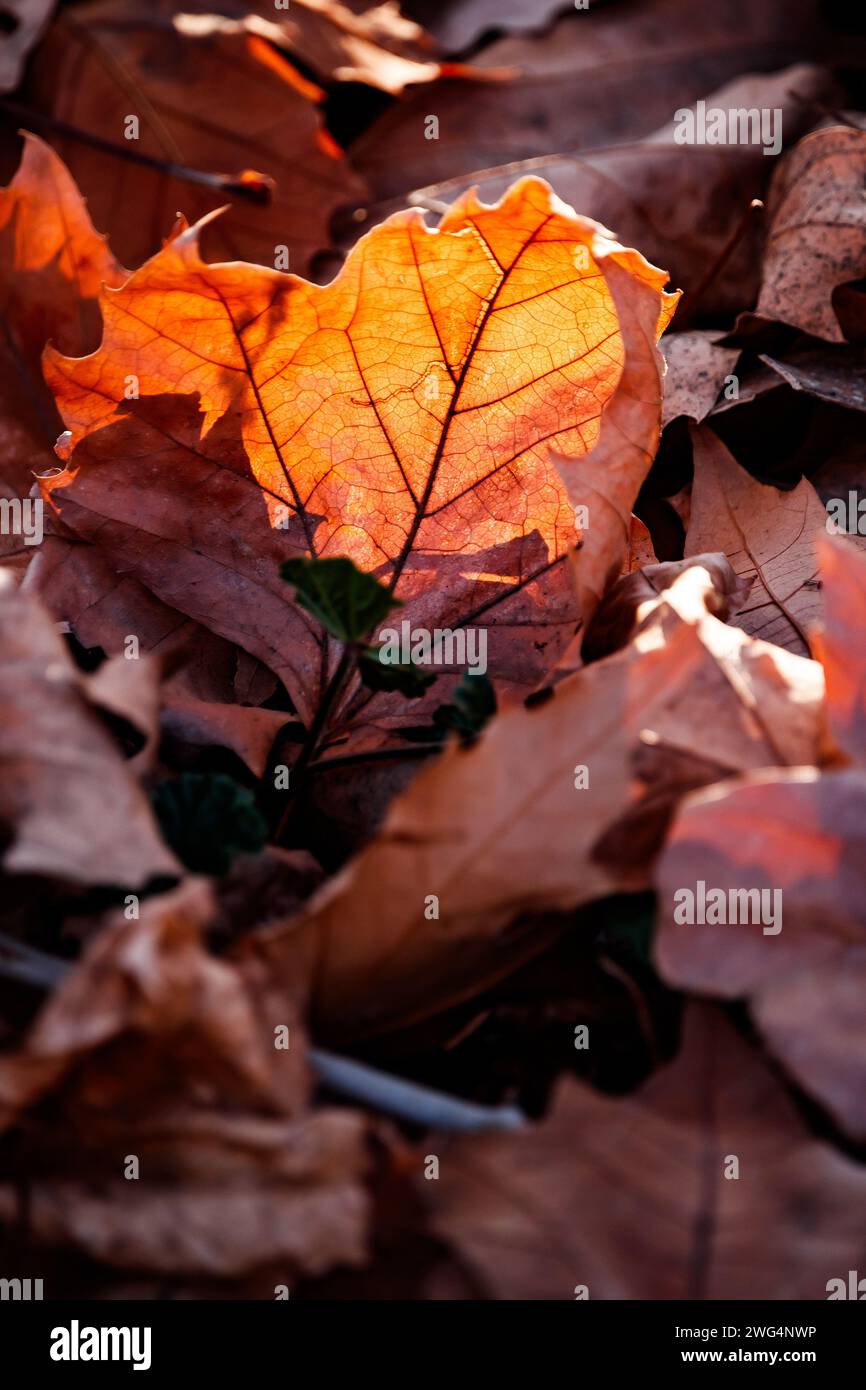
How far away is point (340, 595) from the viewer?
0.98 m

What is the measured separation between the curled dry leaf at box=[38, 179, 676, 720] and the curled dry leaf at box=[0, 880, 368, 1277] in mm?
467

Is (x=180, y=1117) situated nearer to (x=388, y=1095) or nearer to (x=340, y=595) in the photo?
(x=388, y=1095)

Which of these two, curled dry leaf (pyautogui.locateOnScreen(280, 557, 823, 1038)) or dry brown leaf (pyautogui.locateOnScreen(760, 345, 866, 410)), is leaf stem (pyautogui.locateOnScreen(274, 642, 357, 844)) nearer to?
curled dry leaf (pyautogui.locateOnScreen(280, 557, 823, 1038))

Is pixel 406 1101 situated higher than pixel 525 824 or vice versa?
pixel 525 824

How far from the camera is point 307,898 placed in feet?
3.17

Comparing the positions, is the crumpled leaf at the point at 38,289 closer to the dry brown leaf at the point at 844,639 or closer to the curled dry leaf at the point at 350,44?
the curled dry leaf at the point at 350,44

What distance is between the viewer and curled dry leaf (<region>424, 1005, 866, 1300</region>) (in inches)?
28.4

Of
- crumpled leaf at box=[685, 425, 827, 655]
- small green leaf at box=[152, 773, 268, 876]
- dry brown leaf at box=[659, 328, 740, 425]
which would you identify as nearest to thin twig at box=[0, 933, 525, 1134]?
small green leaf at box=[152, 773, 268, 876]

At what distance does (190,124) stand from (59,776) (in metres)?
1.49

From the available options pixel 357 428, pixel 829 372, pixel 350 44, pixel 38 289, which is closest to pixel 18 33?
pixel 350 44

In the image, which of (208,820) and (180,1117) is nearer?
(180,1117)

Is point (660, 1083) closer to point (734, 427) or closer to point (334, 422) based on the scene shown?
point (334, 422)

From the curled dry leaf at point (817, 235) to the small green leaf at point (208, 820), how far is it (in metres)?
0.99
